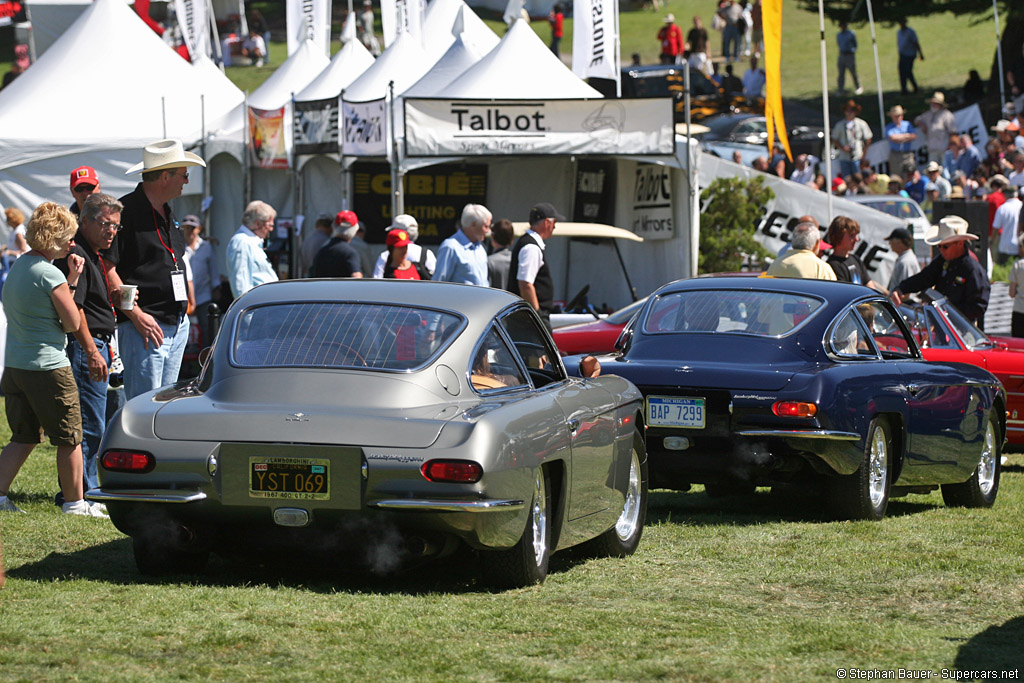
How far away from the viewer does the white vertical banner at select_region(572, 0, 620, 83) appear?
20.7 meters

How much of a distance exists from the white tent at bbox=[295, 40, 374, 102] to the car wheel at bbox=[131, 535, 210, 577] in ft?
55.1

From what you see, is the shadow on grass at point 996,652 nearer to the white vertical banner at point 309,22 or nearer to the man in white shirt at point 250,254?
the man in white shirt at point 250,254

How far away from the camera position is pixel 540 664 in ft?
16.7

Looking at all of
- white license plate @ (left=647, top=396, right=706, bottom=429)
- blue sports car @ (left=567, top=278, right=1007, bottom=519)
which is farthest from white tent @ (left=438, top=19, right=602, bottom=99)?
white license plate @ (left=647, top=396, right=706, bottom=429)

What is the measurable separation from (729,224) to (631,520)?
12610 mm

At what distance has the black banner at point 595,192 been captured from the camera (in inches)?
802

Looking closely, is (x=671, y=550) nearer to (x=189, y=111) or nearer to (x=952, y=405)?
(x=952, y=405)

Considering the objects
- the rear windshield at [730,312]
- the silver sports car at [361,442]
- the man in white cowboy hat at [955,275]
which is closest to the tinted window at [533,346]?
the silver sports car at [361,442]

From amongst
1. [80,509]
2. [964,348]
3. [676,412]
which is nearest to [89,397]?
[80,509]

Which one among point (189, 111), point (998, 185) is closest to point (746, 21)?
point (998, 185)

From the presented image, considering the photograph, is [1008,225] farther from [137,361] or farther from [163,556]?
[163,556]

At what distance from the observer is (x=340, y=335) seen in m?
6.52

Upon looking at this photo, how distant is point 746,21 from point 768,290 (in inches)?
1628

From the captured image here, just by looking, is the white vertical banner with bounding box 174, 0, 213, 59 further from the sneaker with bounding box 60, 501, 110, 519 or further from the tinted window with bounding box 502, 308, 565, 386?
the tinted window with bounding box 502, 308, 565, 386
